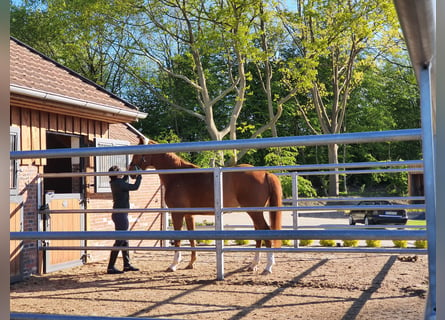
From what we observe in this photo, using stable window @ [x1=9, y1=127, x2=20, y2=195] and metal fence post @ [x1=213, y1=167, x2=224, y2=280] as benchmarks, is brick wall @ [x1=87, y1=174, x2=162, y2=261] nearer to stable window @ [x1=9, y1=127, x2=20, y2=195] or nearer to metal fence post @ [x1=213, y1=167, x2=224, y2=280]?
stable window @ [x1=9, y1=127, x2=20, y2=195]

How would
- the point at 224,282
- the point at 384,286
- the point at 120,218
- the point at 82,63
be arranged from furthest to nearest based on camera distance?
1. the point at 82,63
2. the point at 120,218
3. the point at 224,282
4. the point at 384,286

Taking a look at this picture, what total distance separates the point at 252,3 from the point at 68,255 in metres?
14.1

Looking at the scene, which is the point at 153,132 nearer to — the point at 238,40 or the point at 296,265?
the point at 238,40

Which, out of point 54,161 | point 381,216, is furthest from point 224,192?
point 381,216

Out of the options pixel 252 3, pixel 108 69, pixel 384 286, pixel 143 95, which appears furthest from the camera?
pixel 143 95

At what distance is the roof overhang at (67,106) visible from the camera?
7.66 metres

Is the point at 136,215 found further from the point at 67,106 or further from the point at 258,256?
the point at 258,256

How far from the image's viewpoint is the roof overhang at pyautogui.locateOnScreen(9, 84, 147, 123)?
766 centimetres

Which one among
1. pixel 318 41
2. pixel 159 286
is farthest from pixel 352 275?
pixel 318 41

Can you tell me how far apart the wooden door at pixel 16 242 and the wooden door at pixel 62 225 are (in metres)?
0.57

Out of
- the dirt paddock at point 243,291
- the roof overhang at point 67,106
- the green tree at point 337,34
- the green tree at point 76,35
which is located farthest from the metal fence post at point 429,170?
the green tree at point 76,35

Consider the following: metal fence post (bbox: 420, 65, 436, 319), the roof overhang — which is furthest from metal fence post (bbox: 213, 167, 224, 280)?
metal fence post (bbox: 420, 65, 436, 319)

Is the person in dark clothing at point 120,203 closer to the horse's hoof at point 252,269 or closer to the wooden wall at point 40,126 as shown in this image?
the wooden wall at point 40,126

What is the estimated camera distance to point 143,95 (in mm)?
37438
